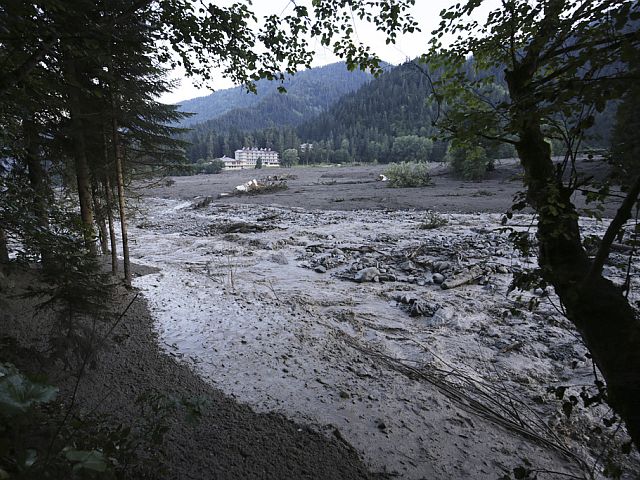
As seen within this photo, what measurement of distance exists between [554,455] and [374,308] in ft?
13.4

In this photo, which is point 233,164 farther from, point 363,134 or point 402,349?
point 402,349

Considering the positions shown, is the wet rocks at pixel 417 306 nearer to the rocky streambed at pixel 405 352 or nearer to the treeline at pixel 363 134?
the rocky streambed at pixel 405 352

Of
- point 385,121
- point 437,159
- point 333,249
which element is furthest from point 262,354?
point 385,121

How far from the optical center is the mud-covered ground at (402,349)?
3.35 m

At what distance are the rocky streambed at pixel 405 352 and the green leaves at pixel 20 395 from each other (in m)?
2.20

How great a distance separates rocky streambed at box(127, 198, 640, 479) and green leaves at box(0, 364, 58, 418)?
7.22 feet

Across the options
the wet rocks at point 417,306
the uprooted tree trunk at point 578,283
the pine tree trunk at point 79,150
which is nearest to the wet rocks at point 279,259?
the wet rocks at point 417,306

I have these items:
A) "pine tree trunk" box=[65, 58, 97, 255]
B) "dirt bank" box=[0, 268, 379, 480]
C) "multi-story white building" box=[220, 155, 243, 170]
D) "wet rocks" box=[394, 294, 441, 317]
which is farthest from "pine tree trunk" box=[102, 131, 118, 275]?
"multi-story white building" box=[220, 155, 243, 170]

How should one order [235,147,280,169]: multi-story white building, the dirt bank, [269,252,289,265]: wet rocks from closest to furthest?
1. the dirt bank
2. [269,252,289,265]: wet rocks
3. [235,147,280,169]: multi-story white building

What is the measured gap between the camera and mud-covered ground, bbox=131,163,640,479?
335 cm

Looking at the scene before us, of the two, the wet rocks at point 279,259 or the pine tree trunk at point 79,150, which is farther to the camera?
the wet rocks at point 279,259

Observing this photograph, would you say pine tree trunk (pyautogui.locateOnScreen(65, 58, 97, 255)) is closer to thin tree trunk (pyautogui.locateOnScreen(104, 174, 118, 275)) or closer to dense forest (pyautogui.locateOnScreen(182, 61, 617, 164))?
thin tree trunk (pyautogui.locateOnScreen(104, 174, 118, 275))

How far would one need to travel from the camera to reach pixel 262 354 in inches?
211

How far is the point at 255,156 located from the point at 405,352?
128 m
